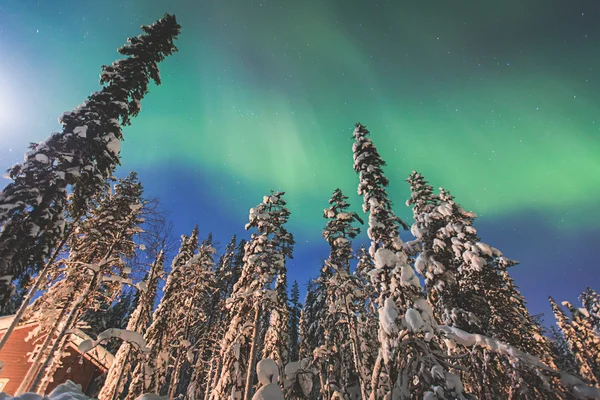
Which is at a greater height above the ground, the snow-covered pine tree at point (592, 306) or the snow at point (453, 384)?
the snow-covered pine tree at point (592, 306)

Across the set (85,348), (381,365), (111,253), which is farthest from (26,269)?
(381,365)

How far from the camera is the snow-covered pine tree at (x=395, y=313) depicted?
5957mm

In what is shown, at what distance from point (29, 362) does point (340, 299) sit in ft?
81.9

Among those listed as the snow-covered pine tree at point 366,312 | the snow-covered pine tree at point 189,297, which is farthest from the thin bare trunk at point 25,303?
the snow-covered pine tree at point 366,312

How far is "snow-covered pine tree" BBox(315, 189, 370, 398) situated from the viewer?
47.9ft

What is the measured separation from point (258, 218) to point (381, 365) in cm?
1032

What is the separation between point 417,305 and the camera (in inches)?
344

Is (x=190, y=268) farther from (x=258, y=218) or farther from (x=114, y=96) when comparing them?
(x=114, y=96)

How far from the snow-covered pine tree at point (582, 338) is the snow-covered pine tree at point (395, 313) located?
1583 inches

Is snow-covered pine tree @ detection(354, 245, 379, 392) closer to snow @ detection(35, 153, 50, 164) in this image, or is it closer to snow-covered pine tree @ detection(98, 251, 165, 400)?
snow-covered pine tree @ detection(98, 251, 165, 400)

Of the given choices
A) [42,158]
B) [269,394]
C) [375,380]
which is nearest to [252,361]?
[269,394]

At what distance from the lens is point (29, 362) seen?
20938mm

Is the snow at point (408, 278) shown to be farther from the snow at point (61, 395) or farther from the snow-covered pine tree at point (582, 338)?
the snow-covered pine tree at point (582, 338)

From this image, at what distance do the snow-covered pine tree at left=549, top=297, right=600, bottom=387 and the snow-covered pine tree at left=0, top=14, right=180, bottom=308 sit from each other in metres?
50.6
